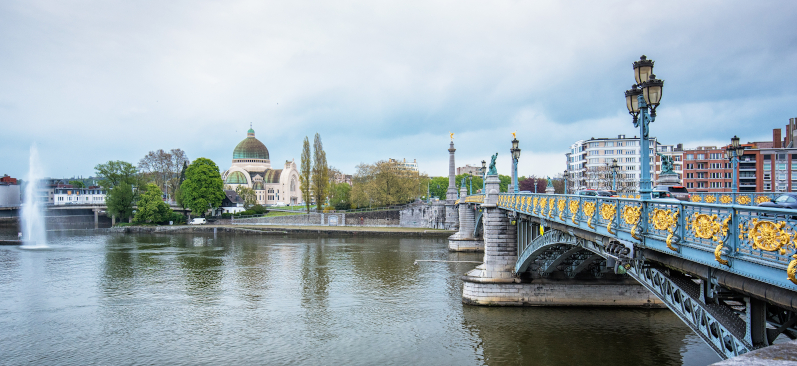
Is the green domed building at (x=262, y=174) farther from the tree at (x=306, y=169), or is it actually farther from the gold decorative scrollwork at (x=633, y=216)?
the gold decorative scrollwork at (x=633, y=216)

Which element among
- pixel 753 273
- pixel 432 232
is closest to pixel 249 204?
pixel 432 232

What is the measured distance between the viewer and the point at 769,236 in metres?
6.24

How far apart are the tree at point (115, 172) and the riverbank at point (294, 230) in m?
17.0

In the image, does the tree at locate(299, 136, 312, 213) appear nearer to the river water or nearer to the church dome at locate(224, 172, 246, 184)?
the river water

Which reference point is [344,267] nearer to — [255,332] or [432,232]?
[255,332]

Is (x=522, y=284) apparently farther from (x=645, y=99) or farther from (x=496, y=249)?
(x=645, y=99)

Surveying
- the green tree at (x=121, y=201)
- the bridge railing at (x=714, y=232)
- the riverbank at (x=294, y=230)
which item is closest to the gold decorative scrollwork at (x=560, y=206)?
the bridge railing at (x=714, y=232)

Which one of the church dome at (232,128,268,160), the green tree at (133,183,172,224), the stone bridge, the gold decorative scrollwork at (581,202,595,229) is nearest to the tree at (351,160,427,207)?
the green tree at (133,183,172,224)

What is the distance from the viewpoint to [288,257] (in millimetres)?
44781

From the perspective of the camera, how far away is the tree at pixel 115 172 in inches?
3462

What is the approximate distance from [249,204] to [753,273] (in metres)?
93.6

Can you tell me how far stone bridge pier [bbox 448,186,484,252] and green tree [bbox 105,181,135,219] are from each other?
55448 millimetres

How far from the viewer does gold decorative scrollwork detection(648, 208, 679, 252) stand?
834 cm

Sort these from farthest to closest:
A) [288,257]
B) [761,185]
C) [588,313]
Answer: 1. [761,185]
2. [288,257]
3. [588,313]
